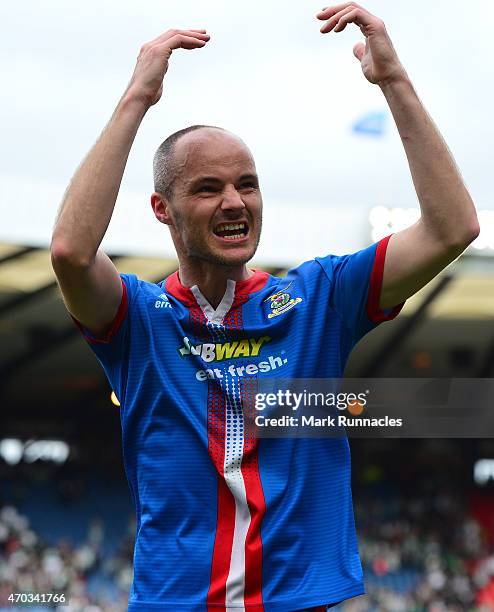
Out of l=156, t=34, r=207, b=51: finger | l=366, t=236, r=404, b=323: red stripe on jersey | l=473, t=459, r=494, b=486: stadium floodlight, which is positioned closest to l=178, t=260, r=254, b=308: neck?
l=366, t=236, r=404, b=323: red stripe on jersey

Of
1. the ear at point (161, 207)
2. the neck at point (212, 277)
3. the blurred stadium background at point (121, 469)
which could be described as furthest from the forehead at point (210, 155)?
the blurred stadium background at point (121, 469)

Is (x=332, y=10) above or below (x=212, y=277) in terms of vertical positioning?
above

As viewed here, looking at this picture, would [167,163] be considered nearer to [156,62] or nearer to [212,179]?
[212,179]

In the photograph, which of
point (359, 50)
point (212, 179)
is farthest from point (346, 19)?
point (212, 179)

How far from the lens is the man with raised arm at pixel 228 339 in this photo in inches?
84.4

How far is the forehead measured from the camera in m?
2.35

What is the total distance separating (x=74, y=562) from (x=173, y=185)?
14918mm

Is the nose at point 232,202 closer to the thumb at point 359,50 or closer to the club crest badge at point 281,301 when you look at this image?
the club crest badge at point 281,301

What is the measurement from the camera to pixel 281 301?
2.40m

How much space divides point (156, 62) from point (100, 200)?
353 mm

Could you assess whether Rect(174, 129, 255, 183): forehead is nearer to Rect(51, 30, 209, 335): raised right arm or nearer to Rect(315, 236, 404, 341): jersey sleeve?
Rect(51, 30, 209, 335): raised right arm

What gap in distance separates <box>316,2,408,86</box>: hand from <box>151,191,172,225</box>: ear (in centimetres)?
60

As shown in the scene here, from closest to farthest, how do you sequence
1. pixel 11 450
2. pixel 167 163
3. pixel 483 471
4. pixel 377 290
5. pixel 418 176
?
1. pixel 418 176
2. pixel 377 290
3. pixel 167 163
4. pixel 11 450
5. pixel 483 471

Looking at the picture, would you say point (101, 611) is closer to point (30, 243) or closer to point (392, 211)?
point (30, 243)
